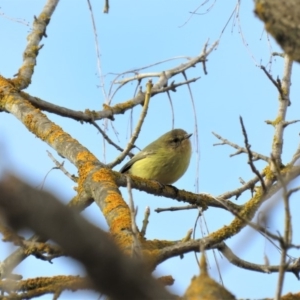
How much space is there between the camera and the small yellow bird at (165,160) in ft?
25.2

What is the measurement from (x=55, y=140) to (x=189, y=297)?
3.41m

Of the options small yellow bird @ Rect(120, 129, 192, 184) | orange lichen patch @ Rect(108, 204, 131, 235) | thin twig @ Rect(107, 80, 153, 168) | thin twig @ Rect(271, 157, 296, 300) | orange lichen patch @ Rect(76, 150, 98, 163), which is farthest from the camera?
small yellow bird @ Rect(120, 129, 192, 184)

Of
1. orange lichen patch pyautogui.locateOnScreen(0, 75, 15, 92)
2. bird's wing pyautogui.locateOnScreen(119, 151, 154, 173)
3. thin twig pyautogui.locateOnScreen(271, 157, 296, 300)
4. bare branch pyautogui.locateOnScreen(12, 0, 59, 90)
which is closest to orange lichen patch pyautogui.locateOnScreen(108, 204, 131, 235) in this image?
thin twig pyautogui.locateOnScreen(271, 157, 296, 300)

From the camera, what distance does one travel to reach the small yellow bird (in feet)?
25.2

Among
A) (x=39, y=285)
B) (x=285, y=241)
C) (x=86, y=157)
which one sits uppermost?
(x=86, y=157)

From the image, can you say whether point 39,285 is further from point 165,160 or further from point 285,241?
point 165,160

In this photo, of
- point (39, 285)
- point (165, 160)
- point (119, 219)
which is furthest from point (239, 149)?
point (165, 160)

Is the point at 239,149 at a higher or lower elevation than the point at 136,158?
lower

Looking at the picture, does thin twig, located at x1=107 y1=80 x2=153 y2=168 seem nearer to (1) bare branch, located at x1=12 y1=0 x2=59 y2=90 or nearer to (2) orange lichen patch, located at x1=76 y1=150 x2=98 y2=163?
(2) orange lichen patch, located at x1=76 y1=150 x2=98 y2=163

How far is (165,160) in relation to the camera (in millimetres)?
7820

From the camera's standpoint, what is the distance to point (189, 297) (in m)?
1.43

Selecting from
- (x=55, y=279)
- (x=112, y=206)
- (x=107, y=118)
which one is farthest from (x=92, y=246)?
(x=107, y=118)

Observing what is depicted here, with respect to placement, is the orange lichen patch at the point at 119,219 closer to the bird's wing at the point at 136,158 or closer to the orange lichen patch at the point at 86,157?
the orange lichen patch at the point at 86,157

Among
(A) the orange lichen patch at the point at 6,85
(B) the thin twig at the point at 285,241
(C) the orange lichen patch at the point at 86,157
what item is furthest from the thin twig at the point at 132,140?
(B) the thin twig at the point at 285,241
